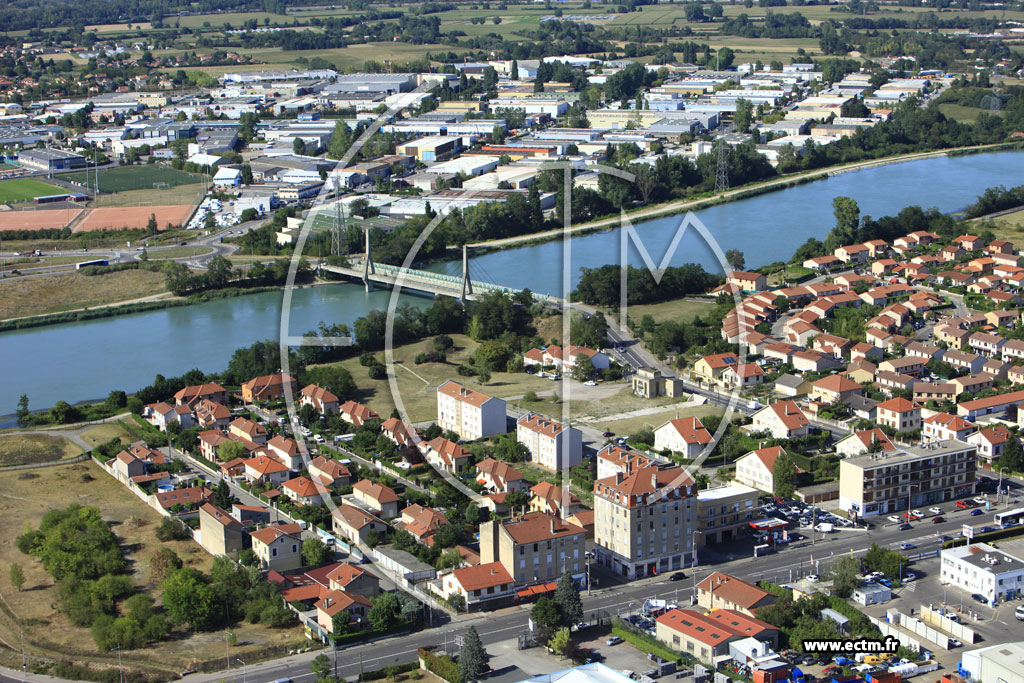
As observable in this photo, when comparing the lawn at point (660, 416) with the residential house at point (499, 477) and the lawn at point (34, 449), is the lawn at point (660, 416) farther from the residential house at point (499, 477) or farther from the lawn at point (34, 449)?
the lawn at point (34, 449)

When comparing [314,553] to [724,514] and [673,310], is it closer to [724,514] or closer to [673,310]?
[724,514]

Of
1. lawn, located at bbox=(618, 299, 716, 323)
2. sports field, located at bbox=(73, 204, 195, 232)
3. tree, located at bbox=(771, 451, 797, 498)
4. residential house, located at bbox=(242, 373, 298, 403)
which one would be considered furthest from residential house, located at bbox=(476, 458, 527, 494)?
sports field, located at bbox=(73, 204, 195, 232)

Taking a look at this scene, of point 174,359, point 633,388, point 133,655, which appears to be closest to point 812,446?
point 633,388

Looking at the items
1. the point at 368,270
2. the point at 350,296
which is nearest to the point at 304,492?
the point at 350,296

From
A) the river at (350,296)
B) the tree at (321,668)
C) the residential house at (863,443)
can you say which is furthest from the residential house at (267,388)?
the tree at (321,668)

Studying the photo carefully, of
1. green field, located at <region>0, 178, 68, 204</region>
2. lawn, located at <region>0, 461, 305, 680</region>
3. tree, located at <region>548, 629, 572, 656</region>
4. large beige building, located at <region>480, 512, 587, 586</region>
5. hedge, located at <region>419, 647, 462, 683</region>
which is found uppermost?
green field, located at <region>0, 178, 68, 204</region>

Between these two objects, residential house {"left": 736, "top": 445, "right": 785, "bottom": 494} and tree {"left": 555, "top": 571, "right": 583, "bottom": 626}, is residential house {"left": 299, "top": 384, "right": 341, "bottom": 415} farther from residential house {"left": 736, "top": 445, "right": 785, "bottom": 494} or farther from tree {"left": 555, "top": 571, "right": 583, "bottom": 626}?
tree {"left": 555, "top": 571, "right": 583, "bottom": 626}

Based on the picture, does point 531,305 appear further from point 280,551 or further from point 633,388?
point 280,551
